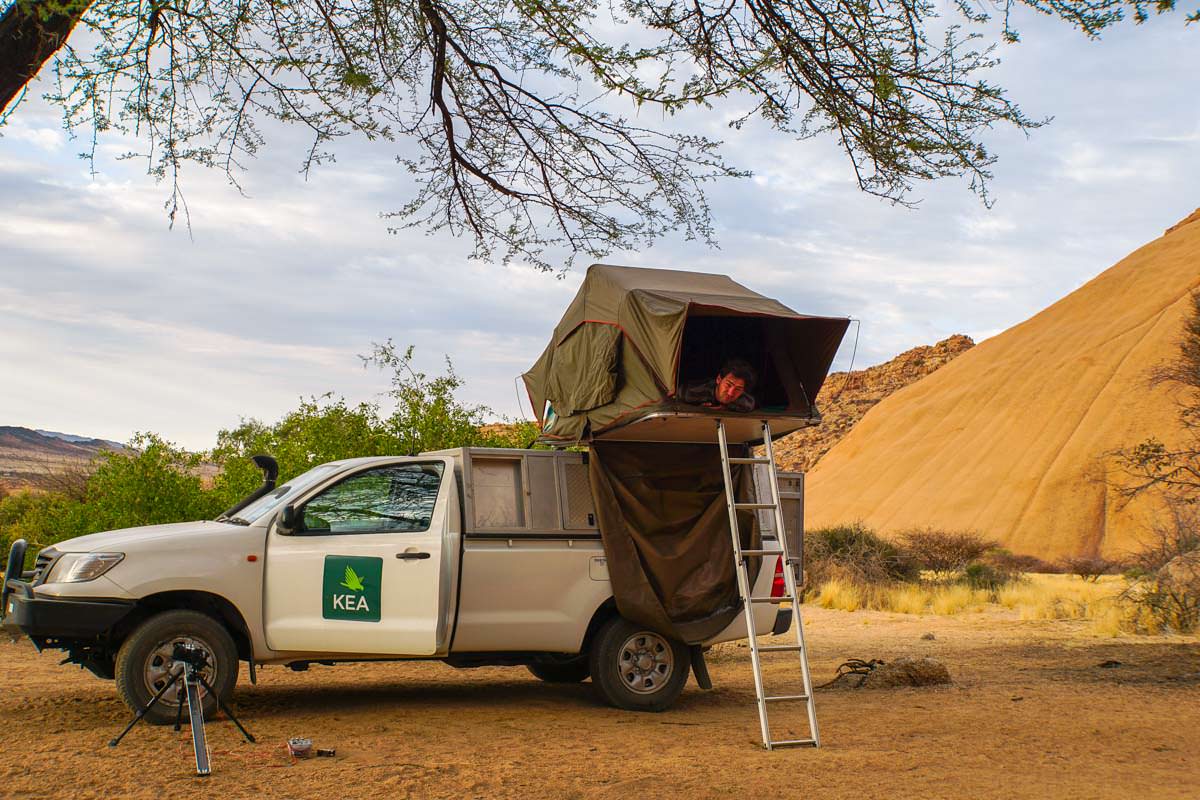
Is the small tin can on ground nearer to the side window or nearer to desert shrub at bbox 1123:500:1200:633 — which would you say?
the side window

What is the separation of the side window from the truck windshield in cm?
21

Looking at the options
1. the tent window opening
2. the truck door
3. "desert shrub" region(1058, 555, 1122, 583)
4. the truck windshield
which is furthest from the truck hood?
"desert shrub" region(1058, 555, 1122, 583)

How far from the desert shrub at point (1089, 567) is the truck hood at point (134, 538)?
82.8 feet

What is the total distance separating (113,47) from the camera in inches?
375

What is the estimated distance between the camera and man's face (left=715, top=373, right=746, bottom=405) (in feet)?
29.6

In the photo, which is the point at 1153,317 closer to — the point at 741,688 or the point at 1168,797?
the point at 741,688

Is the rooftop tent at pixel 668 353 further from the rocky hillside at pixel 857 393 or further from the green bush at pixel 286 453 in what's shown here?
the rocky hillside at pixel 857 393

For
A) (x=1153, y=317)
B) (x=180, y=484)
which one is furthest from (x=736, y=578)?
(x=1153, y=317)

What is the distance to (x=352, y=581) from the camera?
28.3 feet

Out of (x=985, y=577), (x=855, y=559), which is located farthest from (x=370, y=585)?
(x=985, y=577)

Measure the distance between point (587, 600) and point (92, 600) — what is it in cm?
371

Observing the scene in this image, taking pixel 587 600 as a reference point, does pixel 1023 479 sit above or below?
above

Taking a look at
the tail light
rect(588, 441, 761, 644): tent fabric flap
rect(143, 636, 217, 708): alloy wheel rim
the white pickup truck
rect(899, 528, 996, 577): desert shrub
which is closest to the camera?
rect(143, 636, 217, 708): alloy wheel rim

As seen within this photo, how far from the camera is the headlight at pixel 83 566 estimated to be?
7.99 metres
